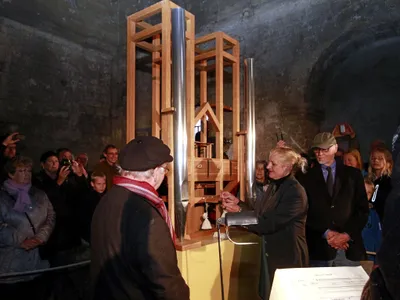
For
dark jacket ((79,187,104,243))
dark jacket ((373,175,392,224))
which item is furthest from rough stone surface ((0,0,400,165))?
dark jacket ((373,175,392,224))

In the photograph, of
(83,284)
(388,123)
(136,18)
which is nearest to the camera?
(136,18)

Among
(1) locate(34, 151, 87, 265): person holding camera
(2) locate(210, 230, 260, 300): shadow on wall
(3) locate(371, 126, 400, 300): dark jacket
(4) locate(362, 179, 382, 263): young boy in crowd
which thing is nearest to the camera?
(3) locate(371, 126, 400, 300): dark jacket

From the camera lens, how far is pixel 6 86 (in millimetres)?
5613

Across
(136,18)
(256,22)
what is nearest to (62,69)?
(256,22)

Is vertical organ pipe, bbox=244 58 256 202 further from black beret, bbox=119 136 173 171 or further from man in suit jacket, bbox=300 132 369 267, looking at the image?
black beret, bbox=119 136 173 171

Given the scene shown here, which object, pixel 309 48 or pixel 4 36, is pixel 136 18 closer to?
pixel 309 48

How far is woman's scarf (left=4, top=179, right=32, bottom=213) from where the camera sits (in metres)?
2.51

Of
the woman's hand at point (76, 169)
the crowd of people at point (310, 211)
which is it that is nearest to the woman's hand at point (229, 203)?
the crowd of people at point (310, 211)

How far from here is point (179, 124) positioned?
2201mm

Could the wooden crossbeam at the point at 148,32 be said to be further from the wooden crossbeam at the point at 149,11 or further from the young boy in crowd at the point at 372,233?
the young boy in crowd at the point at 372,233

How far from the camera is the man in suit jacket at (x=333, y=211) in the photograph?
7.48ft

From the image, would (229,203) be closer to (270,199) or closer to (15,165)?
(270,199)

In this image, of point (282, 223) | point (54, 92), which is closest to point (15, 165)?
point (282, 223)

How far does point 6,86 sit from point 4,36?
877 millimetres
